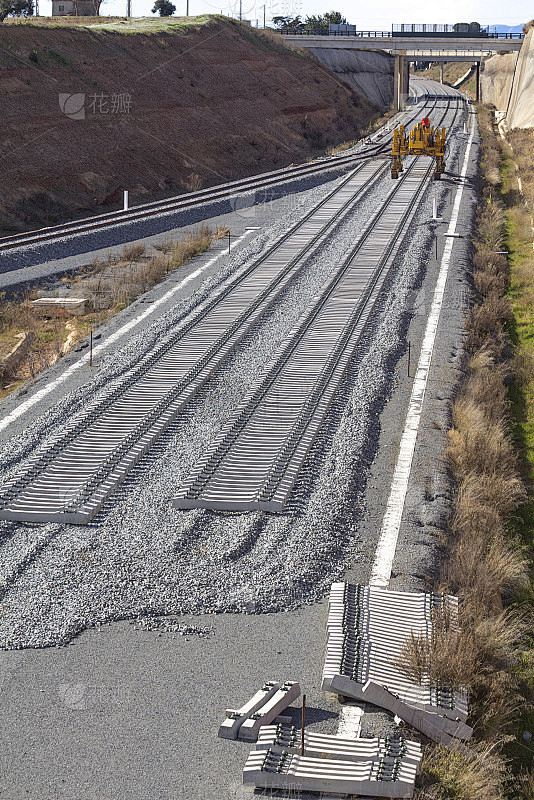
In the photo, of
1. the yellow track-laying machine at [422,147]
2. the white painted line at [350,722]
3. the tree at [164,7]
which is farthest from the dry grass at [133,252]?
the tree at [164,7]

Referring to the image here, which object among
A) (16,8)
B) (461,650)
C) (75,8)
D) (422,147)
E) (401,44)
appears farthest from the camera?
(401,44)

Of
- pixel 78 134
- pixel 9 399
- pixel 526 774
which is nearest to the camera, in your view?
pixel 526 774

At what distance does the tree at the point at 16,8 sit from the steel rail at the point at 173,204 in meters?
41.6

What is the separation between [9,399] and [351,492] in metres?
6.72

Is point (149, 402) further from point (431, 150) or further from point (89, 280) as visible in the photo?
point (431, 150)

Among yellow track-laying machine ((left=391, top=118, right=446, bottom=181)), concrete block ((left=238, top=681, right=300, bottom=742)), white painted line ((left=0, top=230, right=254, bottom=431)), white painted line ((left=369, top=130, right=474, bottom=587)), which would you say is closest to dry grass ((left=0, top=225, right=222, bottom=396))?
white painted line ((left=0, top=230, right=254, bottom=431))

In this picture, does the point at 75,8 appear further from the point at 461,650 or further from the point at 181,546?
the point at 461,650

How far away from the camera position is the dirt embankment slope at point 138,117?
3869 cm

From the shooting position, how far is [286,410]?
14.1m

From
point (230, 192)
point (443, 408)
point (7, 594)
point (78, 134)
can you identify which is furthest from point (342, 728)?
point (78, 134)

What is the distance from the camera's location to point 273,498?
11.2 m

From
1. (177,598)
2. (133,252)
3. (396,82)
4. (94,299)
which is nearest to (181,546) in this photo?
(177,598)

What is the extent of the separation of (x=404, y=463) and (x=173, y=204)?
74.6 feet

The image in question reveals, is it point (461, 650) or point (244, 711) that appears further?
point (461, 650)
